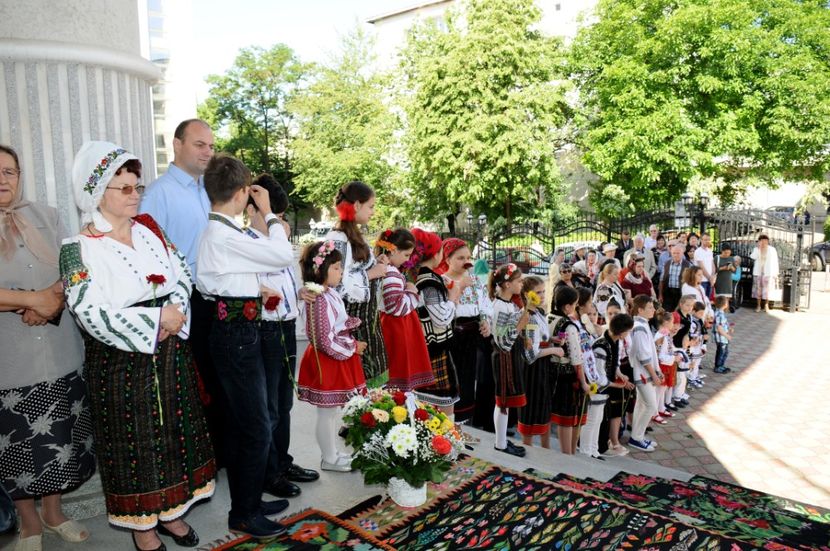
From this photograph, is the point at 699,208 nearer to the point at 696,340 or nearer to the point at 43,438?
the point at 696,340

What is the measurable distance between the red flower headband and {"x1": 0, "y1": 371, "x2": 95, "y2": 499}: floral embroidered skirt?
1.96 metres

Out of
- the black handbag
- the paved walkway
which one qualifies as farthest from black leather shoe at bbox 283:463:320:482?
the paved walkway

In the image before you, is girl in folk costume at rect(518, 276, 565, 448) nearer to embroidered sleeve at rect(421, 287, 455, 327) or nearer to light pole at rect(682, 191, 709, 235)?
Answer: embroidered sleeve at rect(421, 287, 455, 327)

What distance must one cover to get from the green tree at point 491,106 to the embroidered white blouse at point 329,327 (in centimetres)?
2173

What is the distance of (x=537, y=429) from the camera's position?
5969mm

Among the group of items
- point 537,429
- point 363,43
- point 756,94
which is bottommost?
point 537,429

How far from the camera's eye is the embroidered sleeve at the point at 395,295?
482 cm

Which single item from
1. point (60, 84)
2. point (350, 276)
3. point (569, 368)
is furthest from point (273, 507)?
point (569, 368)

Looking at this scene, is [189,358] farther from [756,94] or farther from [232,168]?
[756,94]

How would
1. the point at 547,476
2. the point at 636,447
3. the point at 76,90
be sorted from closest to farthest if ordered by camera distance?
the point at 76,90 < the point at 547,476 < the point at 636,447

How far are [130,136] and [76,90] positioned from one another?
0.37m

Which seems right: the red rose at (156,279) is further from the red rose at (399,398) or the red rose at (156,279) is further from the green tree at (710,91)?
the green tree at (710,91)

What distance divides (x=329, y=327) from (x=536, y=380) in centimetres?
248

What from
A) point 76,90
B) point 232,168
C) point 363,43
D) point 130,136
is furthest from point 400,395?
point 363,43
